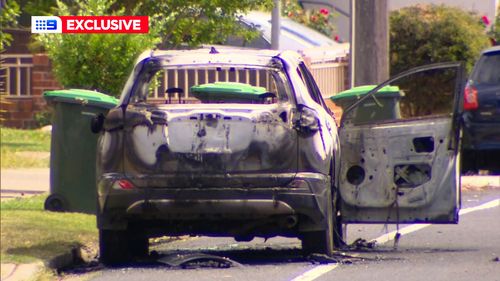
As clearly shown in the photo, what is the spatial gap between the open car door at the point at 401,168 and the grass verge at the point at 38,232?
239 centimetres

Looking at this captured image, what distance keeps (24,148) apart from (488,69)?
7.08m

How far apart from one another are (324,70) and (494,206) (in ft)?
28.3

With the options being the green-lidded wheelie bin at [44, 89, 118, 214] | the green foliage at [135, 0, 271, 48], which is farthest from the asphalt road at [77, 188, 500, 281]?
the green foliage at [135, 0, 271, 48]

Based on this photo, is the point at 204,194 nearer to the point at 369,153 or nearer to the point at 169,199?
the point at 169,199

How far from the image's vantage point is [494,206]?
556 inches

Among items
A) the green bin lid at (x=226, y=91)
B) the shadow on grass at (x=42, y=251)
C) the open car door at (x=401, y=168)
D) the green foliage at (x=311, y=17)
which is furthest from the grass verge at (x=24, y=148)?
the green foliage at (x=311, y=17)

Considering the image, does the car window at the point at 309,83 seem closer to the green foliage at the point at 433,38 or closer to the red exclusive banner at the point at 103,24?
the red exclusive banner at the point at 103,24

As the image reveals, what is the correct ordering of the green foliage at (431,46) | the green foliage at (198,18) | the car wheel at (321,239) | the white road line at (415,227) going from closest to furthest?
the car wheel at (321,239)
the white road line at (415,227)
the green foliage at (198,18)
the green foliage at (431,46)

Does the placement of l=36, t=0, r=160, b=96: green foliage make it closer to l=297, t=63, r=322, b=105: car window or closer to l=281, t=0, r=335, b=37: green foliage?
l=297, t=63, r=322, b=105: car window

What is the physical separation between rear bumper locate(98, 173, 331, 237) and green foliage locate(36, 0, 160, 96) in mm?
5383

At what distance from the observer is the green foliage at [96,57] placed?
14.5 meters

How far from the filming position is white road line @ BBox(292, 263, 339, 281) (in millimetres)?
8969

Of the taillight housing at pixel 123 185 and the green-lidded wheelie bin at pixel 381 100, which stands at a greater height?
the green-lidded wheelie bin at pixel 381 100

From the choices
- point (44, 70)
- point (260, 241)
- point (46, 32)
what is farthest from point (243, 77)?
point (260, 241)
